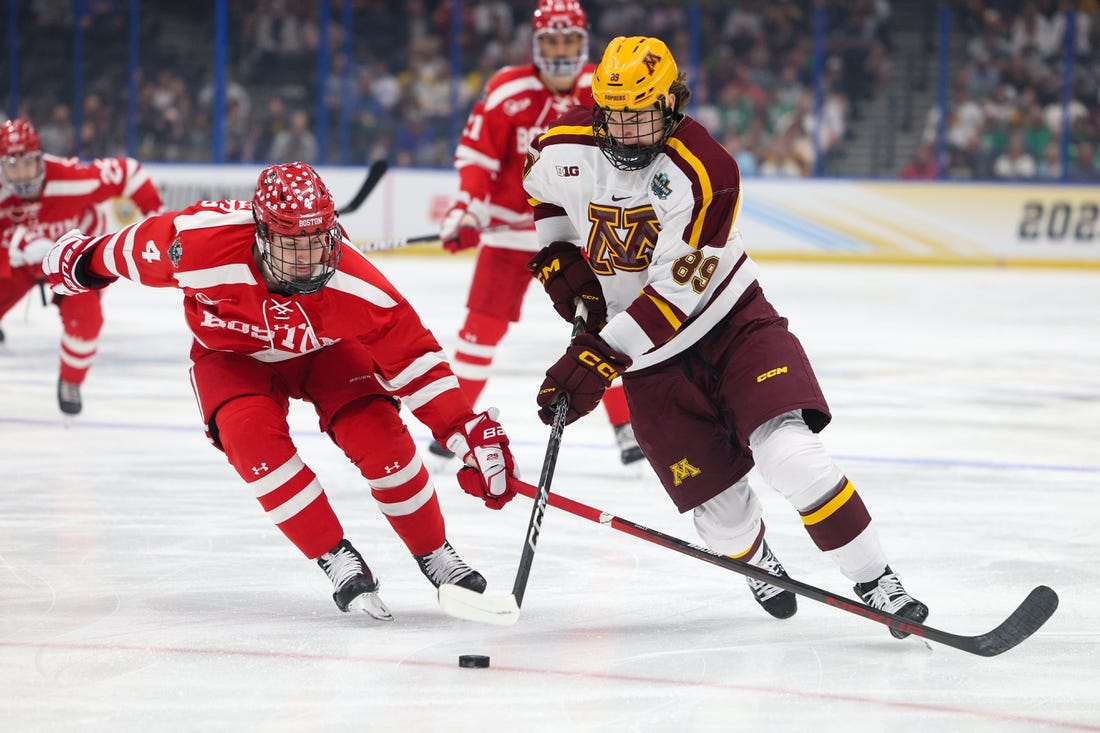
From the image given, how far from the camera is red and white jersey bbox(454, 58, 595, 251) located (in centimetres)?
436

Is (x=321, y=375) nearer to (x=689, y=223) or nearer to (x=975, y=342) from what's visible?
(x=689, y=223)

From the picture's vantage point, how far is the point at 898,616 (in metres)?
2.46

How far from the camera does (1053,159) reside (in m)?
10.8

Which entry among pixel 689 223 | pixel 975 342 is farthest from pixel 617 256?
pixel 975 342

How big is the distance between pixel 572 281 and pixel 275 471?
0.66m

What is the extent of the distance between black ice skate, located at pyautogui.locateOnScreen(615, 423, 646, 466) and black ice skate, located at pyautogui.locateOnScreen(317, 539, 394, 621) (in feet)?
4.94

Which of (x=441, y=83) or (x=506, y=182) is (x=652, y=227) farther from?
(x=441, y=83)

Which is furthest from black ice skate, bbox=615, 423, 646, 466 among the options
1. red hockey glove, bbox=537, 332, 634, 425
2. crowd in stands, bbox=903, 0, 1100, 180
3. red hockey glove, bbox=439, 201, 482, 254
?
crowd in stands, bbox=903, 0, 1100, 180

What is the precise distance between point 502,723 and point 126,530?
152 cm

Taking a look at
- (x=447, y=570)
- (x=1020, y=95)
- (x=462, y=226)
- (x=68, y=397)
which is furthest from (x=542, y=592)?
(x=1020, y=95)

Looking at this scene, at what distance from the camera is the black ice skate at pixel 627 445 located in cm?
410

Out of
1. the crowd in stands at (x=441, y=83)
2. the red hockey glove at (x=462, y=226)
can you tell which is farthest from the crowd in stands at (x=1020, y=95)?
the red hockey glove at (x=462, y=226)

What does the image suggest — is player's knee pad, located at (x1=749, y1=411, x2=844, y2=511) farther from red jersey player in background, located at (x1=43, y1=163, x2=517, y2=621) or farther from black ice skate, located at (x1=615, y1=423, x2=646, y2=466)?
black ice skate, located at (x1=615, y1=423, x2=646, y2=466)

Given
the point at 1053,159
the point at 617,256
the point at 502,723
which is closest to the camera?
the point at 502,723
